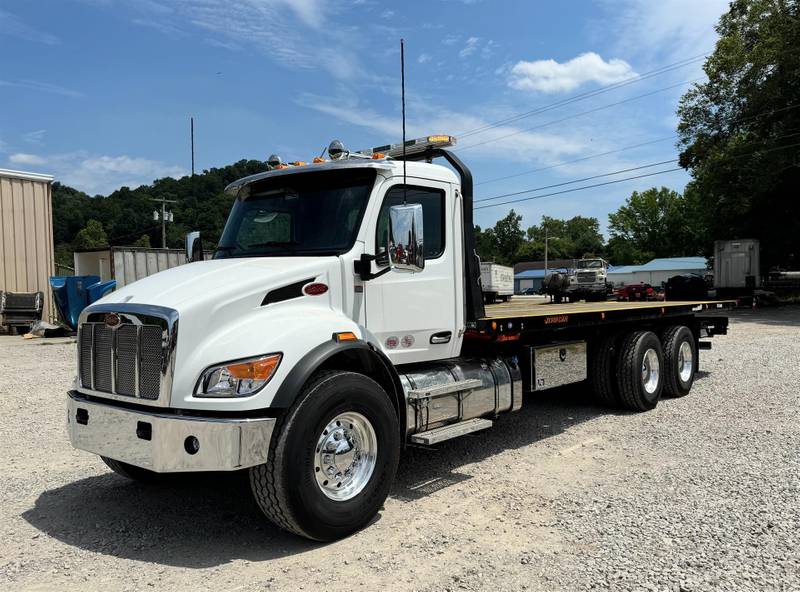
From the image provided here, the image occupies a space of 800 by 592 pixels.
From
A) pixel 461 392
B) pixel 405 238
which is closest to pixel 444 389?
pixel 461 392

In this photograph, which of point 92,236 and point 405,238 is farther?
point 92,236

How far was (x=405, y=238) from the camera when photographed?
4613mm

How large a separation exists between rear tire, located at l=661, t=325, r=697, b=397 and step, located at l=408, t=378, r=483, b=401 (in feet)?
14.5

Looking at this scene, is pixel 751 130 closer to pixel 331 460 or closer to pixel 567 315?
pixel 567 315

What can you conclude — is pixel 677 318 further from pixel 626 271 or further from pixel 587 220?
pixel 587 220

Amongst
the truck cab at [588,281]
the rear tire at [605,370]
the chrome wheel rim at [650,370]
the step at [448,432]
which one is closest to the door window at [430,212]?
the step at [448,432]

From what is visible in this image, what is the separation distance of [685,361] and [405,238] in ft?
21.3

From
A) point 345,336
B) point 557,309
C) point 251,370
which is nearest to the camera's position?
point 251,370

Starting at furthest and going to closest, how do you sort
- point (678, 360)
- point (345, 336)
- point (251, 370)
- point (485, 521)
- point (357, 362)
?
point (678, 360) < point (357, 362) < point (485, 521) < point (345, 336) < point (251, 370)

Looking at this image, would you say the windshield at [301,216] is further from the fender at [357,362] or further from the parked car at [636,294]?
the parked car at [636,294]

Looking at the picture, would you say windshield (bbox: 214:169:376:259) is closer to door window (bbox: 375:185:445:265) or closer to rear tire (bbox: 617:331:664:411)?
door window (bbox: 375:185:445:265)

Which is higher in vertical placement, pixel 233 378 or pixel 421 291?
pixel 421 291

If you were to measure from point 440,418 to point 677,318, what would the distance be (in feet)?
18.7

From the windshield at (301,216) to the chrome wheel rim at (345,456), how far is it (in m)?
1.26
